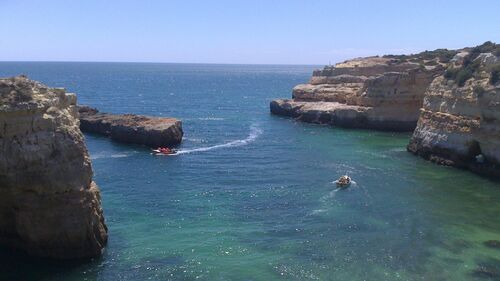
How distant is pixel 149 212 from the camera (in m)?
39.5

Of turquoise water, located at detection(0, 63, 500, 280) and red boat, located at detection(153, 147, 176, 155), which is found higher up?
red boat, located at detection(153, 147, 176, 155)

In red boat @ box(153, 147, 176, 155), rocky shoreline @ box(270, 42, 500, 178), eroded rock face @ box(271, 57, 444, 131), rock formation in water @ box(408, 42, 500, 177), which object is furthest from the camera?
eroded rock face @ box(271, 57, 444, 131)

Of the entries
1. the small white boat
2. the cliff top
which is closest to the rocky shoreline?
the small white boat

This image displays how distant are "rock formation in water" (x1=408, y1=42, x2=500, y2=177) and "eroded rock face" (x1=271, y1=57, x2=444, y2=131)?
16.1m

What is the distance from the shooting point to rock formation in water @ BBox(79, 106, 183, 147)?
220 ft

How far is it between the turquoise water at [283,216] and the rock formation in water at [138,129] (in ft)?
6.28

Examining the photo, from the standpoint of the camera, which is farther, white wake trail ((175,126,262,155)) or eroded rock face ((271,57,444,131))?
eroded rock face ((271,57,444,131))

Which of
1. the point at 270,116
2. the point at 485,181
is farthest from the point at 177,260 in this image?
the point at 270,116

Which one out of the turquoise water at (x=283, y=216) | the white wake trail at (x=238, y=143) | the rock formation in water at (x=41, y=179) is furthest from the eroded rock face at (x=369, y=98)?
the rock formation in water at (x=41, y=179)

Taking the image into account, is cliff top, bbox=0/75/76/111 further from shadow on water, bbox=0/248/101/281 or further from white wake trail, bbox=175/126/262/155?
white wake trail, bbox=175/126/262/155

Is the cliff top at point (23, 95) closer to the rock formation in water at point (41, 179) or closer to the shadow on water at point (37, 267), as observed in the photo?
the rock formation in water at point (41, 179)

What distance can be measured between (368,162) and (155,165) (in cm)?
2281

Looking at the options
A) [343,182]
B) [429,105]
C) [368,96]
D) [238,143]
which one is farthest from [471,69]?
[238,143]

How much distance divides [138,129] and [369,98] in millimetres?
36582
